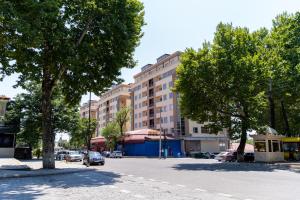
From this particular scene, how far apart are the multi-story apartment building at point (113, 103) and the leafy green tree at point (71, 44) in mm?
79496

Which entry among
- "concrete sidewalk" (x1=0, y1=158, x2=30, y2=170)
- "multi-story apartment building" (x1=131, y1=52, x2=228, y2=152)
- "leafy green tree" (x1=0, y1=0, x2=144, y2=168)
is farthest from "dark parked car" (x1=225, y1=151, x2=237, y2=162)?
"concrete sidewalk" (x1=0, y1=158, x2=30, y2=170)

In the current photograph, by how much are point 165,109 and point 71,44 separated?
57.3 metres

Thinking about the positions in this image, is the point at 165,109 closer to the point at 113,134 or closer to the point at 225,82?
the point at 113,134

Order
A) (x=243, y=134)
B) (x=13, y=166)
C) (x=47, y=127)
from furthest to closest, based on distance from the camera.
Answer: (x=243, y=134)
(x=13, y=166)
(x=47, y=127)

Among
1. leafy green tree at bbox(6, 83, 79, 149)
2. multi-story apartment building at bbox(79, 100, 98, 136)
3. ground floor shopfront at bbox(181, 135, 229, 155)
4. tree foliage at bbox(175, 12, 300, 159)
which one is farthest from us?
multi-story apartment building at bbox(79, 100, 98, 136)

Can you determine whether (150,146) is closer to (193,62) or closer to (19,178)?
Result: (193,62)

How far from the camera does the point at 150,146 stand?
72562 mm

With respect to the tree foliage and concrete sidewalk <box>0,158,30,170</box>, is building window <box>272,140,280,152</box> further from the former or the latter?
concrete sidewalk <box>0,158,30,170</box>

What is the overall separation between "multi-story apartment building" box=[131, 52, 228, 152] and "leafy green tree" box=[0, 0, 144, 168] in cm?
3646

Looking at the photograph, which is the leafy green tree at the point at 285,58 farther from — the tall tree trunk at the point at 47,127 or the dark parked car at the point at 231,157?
the tall tree trunk at the point at 47,127

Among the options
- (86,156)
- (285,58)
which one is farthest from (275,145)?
(86,156)

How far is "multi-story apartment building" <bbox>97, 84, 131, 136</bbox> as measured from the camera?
377 ft

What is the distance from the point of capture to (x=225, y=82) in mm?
37125

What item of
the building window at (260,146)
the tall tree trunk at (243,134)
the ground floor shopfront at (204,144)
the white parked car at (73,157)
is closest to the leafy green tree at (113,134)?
the ground floor shopfront at (204,144)
